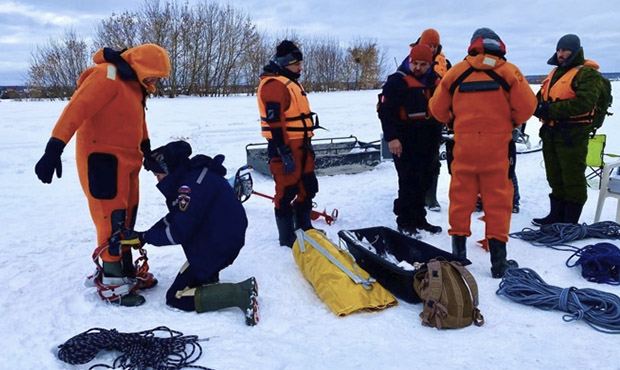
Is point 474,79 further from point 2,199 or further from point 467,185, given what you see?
point 2,199

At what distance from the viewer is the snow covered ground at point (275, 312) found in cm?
250

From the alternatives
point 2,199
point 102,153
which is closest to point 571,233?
point 102,153

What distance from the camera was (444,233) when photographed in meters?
4.64

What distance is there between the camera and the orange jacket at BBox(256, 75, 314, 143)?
395cm

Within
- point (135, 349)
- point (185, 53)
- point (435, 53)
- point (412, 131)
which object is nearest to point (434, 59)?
point (435, 53)

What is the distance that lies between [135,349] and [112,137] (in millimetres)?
1296

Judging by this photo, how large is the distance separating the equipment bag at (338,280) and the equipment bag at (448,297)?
11.1 inches

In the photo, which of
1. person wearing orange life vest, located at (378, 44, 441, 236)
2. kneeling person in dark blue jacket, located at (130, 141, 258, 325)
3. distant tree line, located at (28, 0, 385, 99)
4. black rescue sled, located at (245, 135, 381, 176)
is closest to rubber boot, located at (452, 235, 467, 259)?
person wearing orange life vest, located at (378, 44, 441, 236)

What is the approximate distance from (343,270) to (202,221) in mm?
918

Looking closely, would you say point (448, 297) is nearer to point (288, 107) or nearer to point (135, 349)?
point (135, 349)

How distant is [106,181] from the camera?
3.06 meters

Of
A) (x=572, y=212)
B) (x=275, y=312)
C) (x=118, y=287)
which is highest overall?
(x=572, y=212)

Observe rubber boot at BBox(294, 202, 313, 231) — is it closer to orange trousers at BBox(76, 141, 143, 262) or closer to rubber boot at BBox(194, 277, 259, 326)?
rubber boot at BBox(194, 277, 259, 326)

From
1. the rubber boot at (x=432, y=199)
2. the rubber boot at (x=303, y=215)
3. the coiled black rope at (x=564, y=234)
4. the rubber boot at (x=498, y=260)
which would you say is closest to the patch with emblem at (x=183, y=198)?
the rubber boot at (x=303, y=215)
